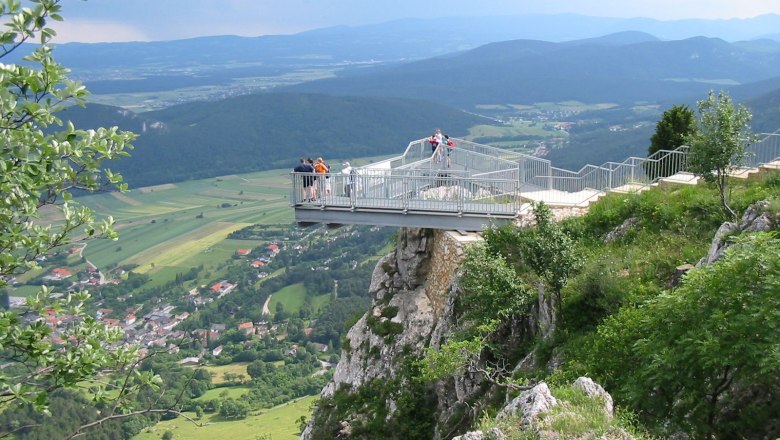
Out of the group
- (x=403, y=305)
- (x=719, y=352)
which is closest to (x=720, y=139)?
(x=719, y=352)

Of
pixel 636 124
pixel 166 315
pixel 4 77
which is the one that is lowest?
pixel 166 315

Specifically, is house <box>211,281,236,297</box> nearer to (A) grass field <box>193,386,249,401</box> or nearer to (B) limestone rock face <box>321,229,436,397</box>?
(A) grass field <box>193,386,249,401</box>

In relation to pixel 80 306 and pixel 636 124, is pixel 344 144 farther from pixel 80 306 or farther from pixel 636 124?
pixel 80 306

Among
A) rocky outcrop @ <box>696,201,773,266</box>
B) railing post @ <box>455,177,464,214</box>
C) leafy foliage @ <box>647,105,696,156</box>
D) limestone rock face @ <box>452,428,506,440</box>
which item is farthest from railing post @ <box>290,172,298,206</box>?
leafy foliage @ <box>647,105,696,156</box>

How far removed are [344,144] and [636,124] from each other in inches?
2938

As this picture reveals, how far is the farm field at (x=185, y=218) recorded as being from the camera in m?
116

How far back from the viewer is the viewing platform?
64.3 ft

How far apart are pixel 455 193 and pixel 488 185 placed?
90 centimetres

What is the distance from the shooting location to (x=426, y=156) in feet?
86.7

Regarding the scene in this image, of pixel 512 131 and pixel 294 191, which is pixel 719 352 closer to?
pixel 294 191

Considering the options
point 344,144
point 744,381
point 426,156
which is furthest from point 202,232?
point 744,381

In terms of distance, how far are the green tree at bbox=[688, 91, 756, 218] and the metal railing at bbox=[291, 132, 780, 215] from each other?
9.97ft

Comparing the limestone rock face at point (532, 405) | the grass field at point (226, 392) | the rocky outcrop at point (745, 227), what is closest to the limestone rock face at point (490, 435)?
the limestone rock face at point (532, 405)

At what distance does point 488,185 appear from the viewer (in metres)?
20.1
